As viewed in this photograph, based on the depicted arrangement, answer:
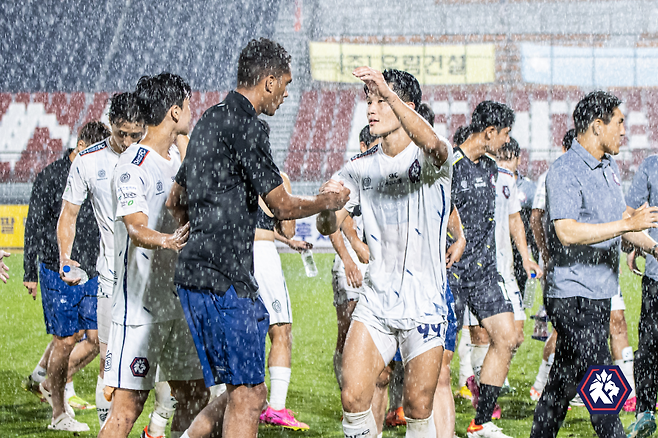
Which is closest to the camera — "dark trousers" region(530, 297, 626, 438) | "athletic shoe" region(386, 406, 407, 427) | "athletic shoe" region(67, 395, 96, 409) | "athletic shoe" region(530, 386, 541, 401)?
"dark trousers" region(530, 297, 626, 438)

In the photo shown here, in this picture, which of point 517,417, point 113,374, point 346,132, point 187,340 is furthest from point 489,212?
point 346,132

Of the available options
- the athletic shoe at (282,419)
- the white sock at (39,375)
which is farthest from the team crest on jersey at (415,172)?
the white sock at (39,375)

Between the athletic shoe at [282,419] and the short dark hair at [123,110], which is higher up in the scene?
the short dark hair at [123,110]

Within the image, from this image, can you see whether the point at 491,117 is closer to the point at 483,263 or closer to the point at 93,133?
the point at 483,263

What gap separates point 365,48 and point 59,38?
42.5 feet

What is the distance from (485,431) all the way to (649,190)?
185 centimetres

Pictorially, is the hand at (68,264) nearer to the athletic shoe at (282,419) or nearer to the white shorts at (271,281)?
the white shorts at (271,281)

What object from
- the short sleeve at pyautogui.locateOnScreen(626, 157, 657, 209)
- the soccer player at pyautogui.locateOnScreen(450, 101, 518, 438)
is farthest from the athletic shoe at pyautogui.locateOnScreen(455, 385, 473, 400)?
the short sleeve at pyautogui.locateOnScreen(626, 157, 657, 209)

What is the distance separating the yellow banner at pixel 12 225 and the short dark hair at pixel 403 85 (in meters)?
15.3

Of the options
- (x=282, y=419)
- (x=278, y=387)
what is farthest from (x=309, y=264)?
(x=282, y=419)

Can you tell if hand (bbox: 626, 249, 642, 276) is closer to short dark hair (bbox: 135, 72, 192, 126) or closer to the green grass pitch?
the green grass pitch

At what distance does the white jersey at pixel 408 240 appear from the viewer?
11.2ft

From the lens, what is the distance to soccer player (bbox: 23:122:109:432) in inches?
198

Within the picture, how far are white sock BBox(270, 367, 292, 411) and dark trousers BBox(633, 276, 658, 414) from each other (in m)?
2.24
